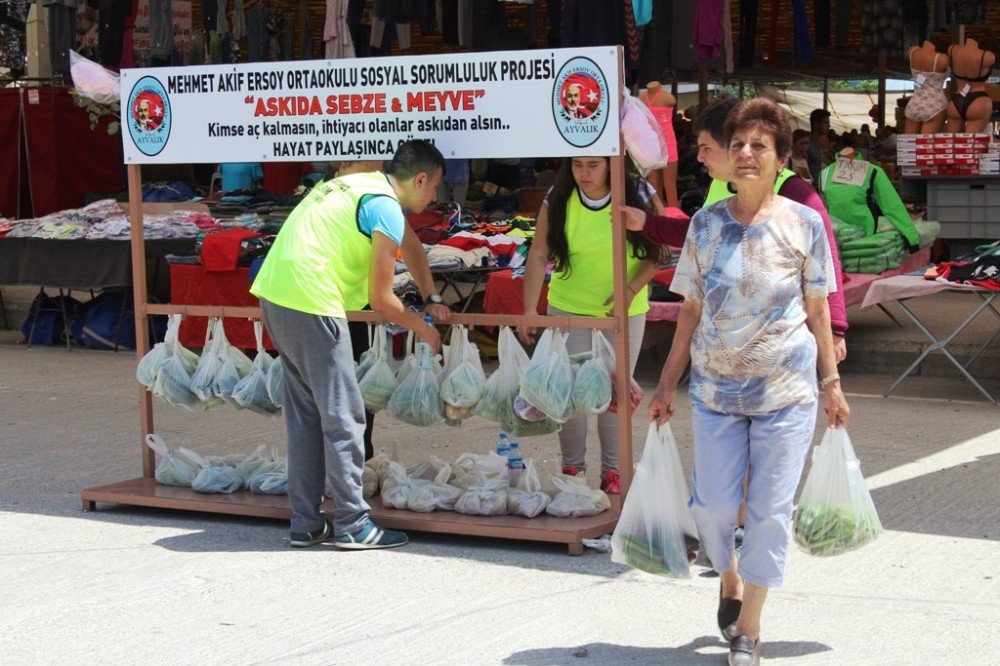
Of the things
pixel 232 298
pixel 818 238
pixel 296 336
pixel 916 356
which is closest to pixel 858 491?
pixel 818 238

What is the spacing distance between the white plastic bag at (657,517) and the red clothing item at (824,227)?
68 centimetres

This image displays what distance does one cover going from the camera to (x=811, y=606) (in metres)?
4.78

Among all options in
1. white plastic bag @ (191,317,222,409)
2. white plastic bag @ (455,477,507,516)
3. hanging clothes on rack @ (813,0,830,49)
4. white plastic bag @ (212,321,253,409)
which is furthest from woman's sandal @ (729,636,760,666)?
hanging clothes on rack @ (813,0,830,49)

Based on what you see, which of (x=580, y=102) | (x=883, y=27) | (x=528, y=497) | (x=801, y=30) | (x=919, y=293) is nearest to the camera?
(x=580, y=102)

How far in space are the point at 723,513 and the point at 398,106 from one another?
2471 mm

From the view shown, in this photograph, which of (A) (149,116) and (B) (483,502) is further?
(A) (149,116)

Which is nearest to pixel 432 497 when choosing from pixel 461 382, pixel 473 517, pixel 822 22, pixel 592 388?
pixel 473 517

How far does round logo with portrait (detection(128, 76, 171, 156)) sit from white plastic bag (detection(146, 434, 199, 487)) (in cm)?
137

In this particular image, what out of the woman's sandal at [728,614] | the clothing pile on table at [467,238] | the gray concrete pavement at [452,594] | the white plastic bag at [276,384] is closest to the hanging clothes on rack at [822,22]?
the clothing pile on table at [467,238]

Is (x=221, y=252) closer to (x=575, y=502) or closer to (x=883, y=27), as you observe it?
(x=575, y=502)

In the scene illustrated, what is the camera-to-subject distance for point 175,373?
6.26 meters

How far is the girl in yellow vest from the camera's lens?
575cm

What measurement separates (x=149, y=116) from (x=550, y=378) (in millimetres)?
2311

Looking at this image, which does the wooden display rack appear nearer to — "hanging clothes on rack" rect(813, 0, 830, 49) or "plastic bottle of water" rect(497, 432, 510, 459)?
"plastic bottle of water" rect(497, 432, 510, 459)
